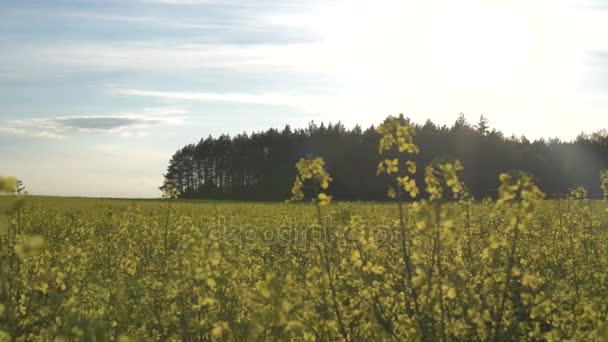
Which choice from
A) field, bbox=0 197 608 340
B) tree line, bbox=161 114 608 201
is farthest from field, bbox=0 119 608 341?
tree line, bbox=161 114 608 201

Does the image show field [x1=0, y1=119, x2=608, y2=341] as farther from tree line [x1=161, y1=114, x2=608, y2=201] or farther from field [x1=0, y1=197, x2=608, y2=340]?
tree line [x1=161, y1=114, x2=608, y2=201]

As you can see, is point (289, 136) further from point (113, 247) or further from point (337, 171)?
point (113, 247)

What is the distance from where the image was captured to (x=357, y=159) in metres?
65.6

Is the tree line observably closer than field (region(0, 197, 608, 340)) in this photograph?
No

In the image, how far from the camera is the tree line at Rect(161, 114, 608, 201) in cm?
6362

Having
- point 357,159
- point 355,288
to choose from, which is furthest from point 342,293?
point 357,159

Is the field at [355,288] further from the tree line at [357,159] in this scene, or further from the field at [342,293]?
the tree line at [357,159]

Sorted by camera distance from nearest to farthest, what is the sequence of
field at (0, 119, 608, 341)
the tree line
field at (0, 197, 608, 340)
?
field at (0, 119, 608, 341), field at (0, 197, 608, 340), the tree line

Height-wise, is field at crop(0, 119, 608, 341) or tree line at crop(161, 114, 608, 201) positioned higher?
tree line at crop(161, 114, 608, 201)

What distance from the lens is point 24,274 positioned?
819 cm

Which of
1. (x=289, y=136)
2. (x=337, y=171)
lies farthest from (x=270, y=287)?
(x=289, y=136)

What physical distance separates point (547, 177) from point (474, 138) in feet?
36.2

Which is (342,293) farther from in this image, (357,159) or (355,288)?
(357,159)

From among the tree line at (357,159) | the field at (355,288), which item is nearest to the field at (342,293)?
the field at (355,288)
